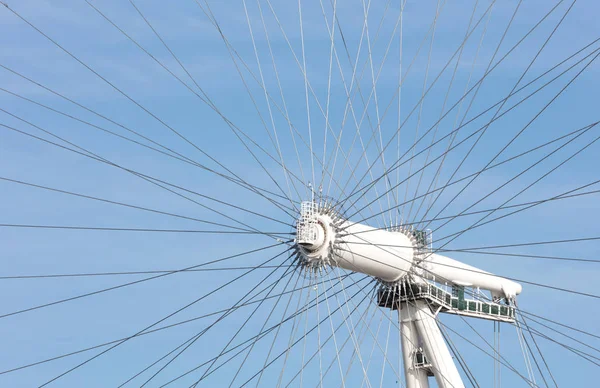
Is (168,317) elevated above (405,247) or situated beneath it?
situated beneath

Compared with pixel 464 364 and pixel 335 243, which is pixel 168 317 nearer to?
pixel 335 243

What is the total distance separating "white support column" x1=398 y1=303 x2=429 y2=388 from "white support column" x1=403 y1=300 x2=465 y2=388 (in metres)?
0.19

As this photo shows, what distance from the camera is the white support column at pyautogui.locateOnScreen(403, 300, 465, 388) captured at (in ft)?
182

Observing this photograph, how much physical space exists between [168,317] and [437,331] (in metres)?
14.3

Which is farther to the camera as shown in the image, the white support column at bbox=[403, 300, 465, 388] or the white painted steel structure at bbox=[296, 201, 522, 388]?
the white support column at bbox=[403, 300, 465, 388]

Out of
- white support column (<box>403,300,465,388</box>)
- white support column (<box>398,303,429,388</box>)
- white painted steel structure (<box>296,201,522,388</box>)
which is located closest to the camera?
white painted steel structure (<box>296,201,522,388</box>)

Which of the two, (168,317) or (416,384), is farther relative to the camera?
(416,384)

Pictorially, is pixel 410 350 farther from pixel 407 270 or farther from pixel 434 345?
pixel 407 270

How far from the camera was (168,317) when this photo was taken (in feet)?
153

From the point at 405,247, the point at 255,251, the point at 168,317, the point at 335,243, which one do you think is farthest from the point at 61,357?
the point at 405,247

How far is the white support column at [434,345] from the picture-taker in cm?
5562

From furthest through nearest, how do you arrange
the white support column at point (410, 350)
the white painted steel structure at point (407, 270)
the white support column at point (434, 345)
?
1. the white support column at point (410, 350)
2. the white support column at point (434, 345)
3. the white painted steel structure at point (407, 270)

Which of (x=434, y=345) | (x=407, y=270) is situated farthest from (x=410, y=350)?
(x=407, y=270)

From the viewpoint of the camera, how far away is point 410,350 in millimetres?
56844
